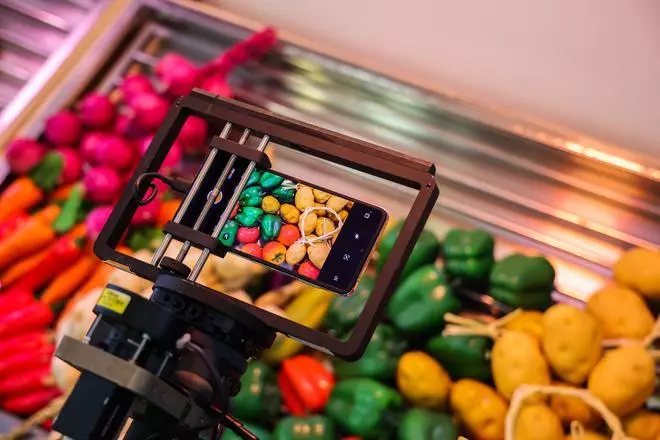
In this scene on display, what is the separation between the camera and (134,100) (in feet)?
5.56

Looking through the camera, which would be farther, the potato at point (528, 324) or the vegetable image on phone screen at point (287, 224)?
the potato at point (528, 324)

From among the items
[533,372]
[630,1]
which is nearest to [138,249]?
[533,372]

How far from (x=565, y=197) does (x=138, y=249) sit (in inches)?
36.7

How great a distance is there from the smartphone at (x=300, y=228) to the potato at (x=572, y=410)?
1.82ft

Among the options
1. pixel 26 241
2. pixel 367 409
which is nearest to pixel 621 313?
pixel 367 409

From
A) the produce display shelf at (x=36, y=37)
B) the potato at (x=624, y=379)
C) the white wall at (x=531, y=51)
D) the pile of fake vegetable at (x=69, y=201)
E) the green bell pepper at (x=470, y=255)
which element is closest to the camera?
the potato at (x=624, y=379)

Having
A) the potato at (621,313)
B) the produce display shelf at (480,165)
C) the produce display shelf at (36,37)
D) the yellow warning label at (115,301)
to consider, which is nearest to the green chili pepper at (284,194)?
the yellow warning label at (115,301)

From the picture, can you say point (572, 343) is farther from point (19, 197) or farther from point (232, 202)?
point (19, 197)

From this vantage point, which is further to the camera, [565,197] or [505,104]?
[505,104]

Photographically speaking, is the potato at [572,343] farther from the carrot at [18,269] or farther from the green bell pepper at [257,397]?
the carrot at [18,269]

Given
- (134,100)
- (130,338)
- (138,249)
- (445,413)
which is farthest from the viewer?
(134,100)

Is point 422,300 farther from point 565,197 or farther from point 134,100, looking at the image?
point 134,100

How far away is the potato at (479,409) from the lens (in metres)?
1.18

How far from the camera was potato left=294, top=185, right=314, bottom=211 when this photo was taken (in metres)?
0.79
